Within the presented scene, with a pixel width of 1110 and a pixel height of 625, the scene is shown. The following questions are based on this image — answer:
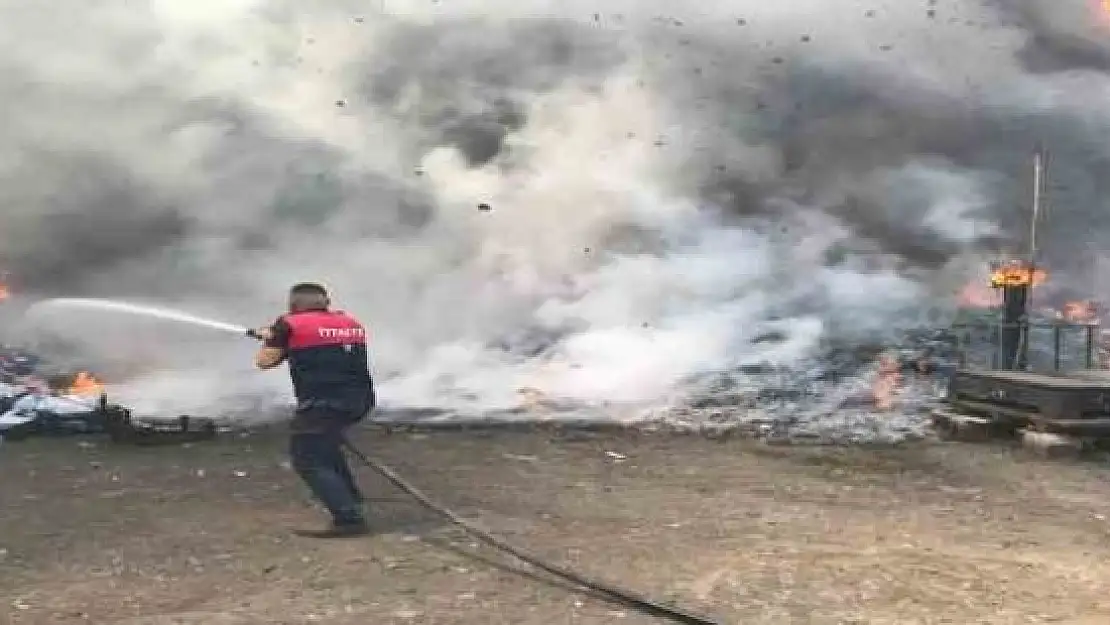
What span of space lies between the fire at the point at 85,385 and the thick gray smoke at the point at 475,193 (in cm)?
31

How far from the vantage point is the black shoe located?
5617 mm

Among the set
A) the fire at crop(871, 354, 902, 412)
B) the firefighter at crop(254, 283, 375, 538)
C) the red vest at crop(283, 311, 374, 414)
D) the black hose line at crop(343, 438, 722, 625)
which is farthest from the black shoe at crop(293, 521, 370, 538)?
the fire at crop(871, 354, 902, 412)

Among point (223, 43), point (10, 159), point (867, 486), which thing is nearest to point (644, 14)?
point (223, 43)

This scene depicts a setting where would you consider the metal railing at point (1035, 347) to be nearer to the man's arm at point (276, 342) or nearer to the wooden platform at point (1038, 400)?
the wooden platform at point (1038, 400)

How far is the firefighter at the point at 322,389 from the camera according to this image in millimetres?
5723

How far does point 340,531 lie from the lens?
222 inches

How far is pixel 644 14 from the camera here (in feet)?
47.8

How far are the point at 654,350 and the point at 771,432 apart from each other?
2.21m

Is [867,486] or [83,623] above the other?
[867,486]

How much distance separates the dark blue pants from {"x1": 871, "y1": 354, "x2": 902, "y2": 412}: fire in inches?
213

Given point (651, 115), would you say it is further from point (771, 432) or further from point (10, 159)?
point (10, 159)

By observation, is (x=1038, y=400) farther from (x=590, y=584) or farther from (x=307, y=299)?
(x=307, y=299)

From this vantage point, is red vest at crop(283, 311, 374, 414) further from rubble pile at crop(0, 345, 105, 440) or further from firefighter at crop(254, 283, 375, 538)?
rubble pile at crop(0, 345, 105, 440)

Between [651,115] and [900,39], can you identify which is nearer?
[651,115]
